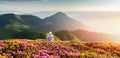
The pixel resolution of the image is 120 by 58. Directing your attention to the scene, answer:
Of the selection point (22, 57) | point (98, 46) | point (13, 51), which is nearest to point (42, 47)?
point (13, 51)

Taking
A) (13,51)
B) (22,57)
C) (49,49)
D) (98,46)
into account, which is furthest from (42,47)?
(98,46)

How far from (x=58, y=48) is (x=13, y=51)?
5.83 metres

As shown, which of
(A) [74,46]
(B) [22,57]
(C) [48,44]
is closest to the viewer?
(B) [22,57]

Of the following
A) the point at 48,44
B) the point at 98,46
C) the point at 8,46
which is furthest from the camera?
the point at 98,46

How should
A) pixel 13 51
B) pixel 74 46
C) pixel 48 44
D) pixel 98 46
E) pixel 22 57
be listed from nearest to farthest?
pixel 22 57 → pixel 13 51 → pixel 48 44 → pixel 74 46 → pixel 98 46

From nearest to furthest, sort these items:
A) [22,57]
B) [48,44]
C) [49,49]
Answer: [22,57]
[49,49]
[48,44]

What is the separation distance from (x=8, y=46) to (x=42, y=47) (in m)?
3.80

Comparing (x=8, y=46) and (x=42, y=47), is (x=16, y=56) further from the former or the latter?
(x=42, y=47)

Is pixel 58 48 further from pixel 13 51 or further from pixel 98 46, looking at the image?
pixel 98 46

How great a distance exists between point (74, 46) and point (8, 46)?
30.7 feet

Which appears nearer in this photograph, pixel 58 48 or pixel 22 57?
pixel 22 57

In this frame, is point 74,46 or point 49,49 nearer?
point 49,49

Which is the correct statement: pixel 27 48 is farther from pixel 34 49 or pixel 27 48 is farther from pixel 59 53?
pixel 59 53

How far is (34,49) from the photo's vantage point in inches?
992
